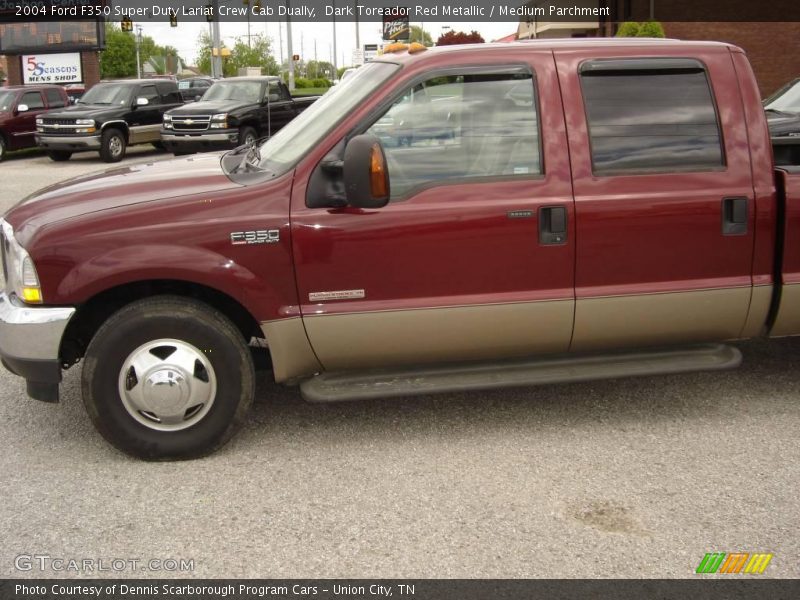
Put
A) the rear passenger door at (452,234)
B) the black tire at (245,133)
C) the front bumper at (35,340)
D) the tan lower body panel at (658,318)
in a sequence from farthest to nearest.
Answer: the black tire at (245,133)
the tan lower body panel at (658,318)
the rear passenger door at (452,234)
the front bumper at (35,340)

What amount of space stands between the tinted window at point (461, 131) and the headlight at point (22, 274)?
1698 millimetres

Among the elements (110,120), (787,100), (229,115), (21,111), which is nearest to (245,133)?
(229,115)

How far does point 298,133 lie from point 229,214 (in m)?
0.79

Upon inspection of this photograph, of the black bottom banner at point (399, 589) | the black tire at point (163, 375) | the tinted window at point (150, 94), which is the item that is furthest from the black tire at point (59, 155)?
the black bottom banner at point (399, 589)

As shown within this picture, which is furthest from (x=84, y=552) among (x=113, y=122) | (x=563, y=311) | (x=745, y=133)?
(x=113, y=122)

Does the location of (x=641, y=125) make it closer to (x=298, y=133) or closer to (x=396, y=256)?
(x=396, y=256)

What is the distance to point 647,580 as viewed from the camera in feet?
10.9

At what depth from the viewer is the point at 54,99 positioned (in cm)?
2303

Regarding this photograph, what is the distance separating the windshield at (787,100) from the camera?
12.0 metres

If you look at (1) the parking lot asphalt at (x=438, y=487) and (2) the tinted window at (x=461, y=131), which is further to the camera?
(2) the tinted window at (x=461, y=131)

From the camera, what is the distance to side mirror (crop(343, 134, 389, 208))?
4.03 m

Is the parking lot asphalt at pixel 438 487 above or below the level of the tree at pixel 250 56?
below

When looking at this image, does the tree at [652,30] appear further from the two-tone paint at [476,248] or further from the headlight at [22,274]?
the headlight at [22,274]

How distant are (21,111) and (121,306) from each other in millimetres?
19732
